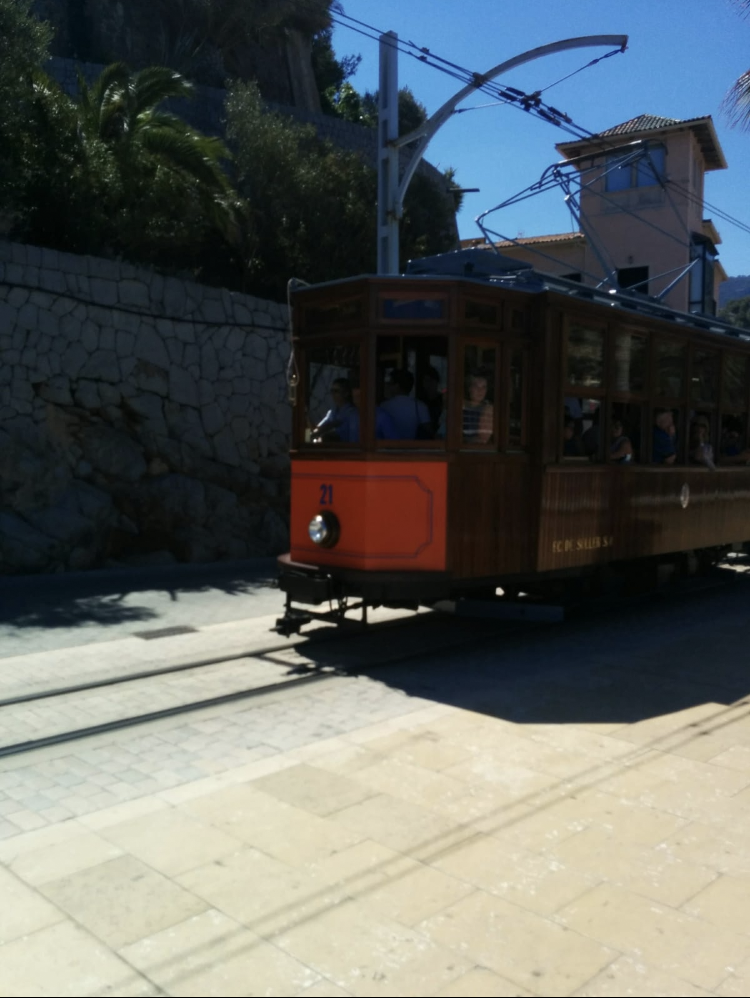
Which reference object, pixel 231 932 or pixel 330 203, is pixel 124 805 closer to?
pixel 231 932

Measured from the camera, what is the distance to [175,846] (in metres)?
4.27

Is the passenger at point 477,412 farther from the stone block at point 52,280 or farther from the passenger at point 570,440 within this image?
the stone block at point 52,280

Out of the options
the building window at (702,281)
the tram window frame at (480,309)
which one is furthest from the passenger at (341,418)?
the building window at (702,281)

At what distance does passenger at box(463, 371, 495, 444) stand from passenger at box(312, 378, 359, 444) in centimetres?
89

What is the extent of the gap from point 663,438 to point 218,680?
5.29m

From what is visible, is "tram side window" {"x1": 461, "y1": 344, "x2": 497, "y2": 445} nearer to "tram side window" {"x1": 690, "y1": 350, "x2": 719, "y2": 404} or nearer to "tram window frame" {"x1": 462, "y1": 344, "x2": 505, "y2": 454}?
"tram window frame" {"x1": 462, "y1": 344, "x2": 505, "y2": 454}

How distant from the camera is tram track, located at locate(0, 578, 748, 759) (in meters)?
6.04

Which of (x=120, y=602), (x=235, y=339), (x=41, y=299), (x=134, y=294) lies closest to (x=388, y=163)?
(x=235, y=339)

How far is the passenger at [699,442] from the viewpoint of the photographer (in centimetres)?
1050

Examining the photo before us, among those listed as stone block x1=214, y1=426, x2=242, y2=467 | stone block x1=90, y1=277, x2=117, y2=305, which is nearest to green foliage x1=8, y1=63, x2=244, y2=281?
stone block x1=90, y1=277, x2=117, y2=305

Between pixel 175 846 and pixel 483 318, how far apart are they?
486 cm

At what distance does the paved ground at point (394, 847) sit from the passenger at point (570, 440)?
227 centimetres

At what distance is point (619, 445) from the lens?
30.1 feet

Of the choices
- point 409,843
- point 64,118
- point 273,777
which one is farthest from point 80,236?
point 409,843
